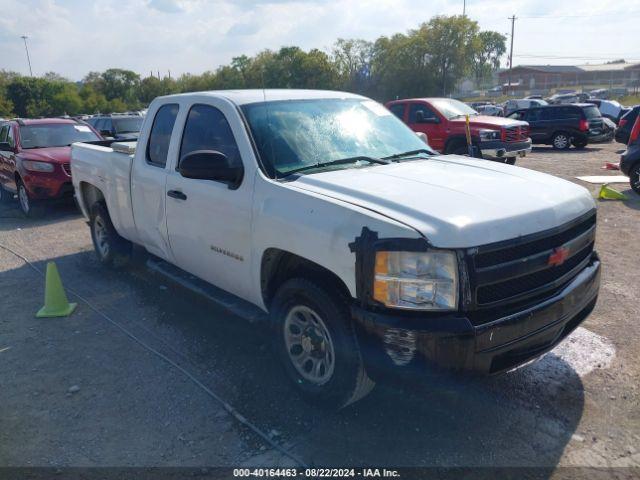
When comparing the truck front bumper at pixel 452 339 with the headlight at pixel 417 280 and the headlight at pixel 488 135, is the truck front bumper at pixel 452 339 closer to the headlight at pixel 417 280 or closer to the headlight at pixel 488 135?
the headlight at pixel 417 280

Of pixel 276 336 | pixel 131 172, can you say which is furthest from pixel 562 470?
pixel 131 172

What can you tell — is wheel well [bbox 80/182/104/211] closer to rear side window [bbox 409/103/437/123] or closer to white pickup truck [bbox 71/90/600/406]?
white pickup truck [bbox 71/90/600/406]

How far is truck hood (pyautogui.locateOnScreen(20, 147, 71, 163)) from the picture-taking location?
32.2 feet

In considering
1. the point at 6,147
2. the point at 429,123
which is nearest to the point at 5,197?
the point at 6,147

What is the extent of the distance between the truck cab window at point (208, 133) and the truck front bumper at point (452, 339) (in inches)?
68.6

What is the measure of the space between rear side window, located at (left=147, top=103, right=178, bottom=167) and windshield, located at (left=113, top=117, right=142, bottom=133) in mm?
12165

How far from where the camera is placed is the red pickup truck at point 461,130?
1314 cm

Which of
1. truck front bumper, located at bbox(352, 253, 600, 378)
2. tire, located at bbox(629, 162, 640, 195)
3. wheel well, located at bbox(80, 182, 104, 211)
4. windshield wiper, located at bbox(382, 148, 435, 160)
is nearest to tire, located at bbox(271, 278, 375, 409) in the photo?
truck front bumper, located at bbox(352, 253, 600, 378)

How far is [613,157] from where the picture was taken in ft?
55.7

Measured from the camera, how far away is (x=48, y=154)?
9.99 metres

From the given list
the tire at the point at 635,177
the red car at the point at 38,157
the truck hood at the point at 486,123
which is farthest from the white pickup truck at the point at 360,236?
the truck hood at the point at 486,123

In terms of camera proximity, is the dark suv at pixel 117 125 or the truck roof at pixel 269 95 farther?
the dark suv at pixel 117 125

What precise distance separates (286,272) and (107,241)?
3666 mm

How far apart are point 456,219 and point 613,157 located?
16.7 metres
